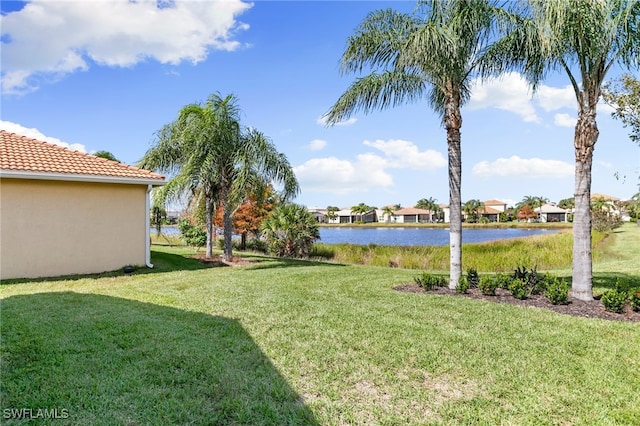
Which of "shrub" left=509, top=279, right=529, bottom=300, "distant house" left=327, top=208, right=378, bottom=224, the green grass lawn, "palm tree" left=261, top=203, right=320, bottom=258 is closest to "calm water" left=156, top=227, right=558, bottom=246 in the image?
"palm tree" left=261, top=203, right=320, bottom=258

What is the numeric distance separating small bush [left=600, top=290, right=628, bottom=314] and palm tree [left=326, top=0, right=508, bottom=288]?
8.31 ft

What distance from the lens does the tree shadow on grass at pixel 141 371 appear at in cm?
308

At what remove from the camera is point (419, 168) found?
2338 cm

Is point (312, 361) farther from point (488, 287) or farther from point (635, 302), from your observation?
point (635, 302)

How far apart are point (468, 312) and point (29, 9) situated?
10637 millimetres

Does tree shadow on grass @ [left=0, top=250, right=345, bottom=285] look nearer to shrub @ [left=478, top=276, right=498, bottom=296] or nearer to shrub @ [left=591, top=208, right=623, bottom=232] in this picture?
shrub @ [left=478, top=276, right=498, bottom=296]

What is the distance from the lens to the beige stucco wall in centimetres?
930

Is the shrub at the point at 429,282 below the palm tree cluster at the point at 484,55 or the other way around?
below

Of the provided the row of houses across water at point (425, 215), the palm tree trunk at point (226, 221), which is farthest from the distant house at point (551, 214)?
the palm tree trunk at point (226, 221)

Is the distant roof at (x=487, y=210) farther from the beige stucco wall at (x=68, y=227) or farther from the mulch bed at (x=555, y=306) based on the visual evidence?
the beige stucco wall at (x=68, y=227)

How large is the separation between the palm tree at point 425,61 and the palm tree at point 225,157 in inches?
169

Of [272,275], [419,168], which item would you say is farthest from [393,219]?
[272,275]

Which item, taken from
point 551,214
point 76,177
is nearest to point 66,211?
point 76,177

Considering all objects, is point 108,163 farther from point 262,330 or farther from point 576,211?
point 576,211
